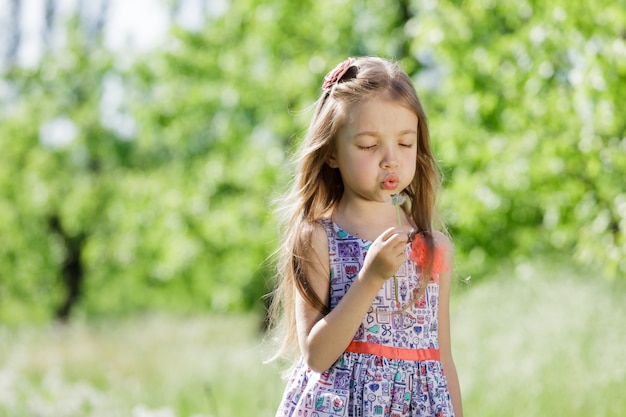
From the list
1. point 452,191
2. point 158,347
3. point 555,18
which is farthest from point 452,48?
point 158,347

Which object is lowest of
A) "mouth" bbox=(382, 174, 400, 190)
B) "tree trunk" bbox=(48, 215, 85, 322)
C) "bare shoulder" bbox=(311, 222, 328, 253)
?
"bare shoulder" bbox=(311, 222, 328, 253)

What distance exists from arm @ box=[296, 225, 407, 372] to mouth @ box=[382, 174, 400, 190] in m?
0.18

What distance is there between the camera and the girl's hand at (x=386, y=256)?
220 cm

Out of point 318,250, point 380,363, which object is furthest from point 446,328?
point 318,250

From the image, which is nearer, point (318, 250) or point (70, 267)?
point (318, 250)

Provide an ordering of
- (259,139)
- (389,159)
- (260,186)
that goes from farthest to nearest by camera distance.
A: (259,139) < (260,186) < (389,159)

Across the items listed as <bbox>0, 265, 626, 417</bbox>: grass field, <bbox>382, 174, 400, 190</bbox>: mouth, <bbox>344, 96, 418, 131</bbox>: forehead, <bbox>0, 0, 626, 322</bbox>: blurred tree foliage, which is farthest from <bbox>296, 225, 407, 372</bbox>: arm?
<bbox>0, 0, 626, 322</bbox>: blurred tree foliage

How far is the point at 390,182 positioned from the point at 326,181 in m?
0.30

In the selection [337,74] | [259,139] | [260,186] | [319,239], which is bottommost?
[319,239]

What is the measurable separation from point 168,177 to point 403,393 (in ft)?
46.4

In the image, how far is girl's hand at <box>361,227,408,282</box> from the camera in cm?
220

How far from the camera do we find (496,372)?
6.72 meters

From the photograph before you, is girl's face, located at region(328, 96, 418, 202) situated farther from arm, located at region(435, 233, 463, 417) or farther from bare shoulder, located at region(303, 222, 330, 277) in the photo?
arm, located at region(435, 233, 463, 417)

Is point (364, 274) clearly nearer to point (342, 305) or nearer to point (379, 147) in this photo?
point (342, 305)
